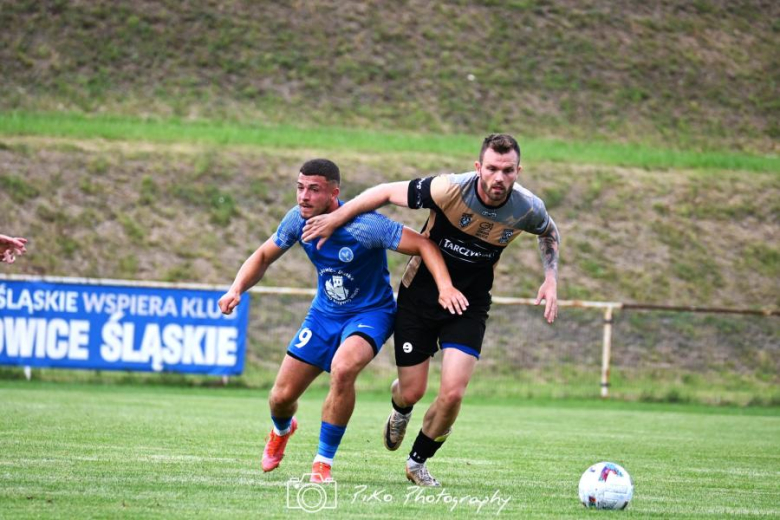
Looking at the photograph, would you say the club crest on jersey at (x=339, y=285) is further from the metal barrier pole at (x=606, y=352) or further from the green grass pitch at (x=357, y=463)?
the metal barrier pole at (x=606, y=352)

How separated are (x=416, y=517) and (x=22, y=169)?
2438cm

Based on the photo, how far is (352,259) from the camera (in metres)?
7.65

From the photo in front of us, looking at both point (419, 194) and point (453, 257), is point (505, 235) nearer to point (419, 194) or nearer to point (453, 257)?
point (453, 257)

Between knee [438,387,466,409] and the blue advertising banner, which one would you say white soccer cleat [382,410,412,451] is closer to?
knee [438,387,466,409]

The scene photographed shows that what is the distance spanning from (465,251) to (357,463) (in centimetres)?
201

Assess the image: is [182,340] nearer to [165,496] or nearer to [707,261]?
[165,496]

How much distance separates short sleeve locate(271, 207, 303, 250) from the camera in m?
7.73

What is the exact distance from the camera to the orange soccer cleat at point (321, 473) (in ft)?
23.6

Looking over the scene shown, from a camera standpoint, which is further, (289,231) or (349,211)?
(289,231)

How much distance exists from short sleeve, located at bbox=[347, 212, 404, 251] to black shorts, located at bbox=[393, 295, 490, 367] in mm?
587

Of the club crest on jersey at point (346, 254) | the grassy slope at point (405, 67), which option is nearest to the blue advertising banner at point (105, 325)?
the club crest on jersey at point (346, 254)

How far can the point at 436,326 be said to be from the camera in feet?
25.9

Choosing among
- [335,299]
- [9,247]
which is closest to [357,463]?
[335,299]

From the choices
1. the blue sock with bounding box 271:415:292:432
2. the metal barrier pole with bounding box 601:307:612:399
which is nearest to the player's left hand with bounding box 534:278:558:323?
the blue sock with bounding box 271:415:292:432
